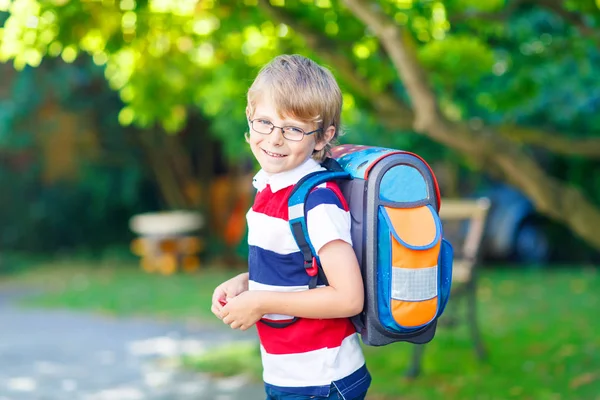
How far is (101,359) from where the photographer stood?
6.99 m

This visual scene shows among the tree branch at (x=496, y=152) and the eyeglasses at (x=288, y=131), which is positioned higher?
the tree branch at (x=496, y=152)

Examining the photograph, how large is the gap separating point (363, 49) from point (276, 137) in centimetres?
412

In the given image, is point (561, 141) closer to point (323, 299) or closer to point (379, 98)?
point (379, 98)

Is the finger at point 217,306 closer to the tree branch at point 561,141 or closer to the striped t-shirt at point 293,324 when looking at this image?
the striped t-shirt at point 293,324

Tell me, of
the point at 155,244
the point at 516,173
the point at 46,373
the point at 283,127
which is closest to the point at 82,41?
the point at 46,373

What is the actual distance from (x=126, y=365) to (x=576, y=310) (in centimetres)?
490

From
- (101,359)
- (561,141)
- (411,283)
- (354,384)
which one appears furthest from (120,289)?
(411,283)

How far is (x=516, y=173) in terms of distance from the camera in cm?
577

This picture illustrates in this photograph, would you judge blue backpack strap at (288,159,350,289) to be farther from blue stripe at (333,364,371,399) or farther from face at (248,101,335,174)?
blue stripe at (333,364,371,399)

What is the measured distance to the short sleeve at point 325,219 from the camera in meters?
2.17

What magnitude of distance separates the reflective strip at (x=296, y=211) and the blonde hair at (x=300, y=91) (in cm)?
24

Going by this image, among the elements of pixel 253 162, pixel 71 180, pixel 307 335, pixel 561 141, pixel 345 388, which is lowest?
pixel 345 388

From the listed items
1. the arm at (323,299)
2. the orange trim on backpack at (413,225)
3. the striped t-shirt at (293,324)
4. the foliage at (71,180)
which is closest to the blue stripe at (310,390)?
the striped t-shirt at (293,324)

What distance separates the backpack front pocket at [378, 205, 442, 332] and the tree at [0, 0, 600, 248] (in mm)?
2385
